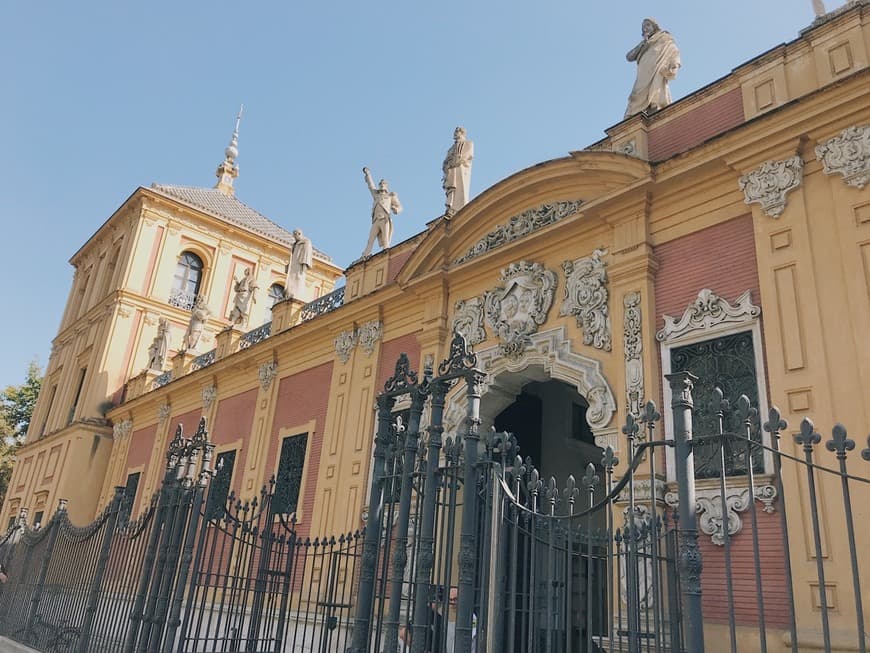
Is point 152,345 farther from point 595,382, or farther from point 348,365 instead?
point 595,382

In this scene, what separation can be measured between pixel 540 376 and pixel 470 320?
1535 mm

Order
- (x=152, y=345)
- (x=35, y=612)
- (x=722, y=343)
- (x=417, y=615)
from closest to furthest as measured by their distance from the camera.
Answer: (x=417, y=615) < (x=722, y=343) < (x=35, y=612) < (x=152, y=345)

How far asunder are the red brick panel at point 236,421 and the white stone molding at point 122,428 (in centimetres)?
554

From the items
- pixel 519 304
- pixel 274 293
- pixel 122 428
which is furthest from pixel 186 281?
pixel 519 304

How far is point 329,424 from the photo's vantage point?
1334cm

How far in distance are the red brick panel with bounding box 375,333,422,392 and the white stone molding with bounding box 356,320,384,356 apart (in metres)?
0.23


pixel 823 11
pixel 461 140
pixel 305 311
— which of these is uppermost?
pixel 461 140

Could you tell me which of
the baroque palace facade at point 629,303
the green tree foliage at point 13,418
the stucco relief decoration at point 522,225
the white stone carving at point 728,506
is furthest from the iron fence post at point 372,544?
the green tree foliage at point 13,418

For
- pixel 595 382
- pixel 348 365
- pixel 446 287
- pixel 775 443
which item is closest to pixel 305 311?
pixel 348 365

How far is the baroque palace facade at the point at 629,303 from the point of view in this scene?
292 inches

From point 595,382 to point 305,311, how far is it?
8.11 meters

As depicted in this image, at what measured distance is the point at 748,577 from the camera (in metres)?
7.10

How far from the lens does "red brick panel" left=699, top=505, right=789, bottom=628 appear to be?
6.84 meters

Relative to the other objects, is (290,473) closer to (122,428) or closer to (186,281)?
(122,428)
